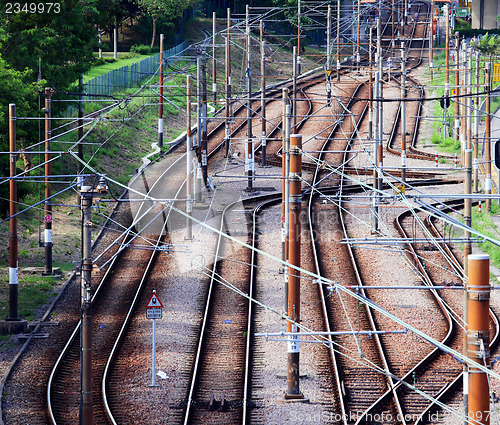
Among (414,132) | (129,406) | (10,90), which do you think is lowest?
(129,406)

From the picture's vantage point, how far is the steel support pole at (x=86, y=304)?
13578mm

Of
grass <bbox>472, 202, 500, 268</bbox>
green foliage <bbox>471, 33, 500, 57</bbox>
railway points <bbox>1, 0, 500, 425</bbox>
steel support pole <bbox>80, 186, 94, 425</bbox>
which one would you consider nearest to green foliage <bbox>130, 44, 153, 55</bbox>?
green foliage <bbox>471, 33, 500, 57</bbox>

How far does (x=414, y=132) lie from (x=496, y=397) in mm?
32384

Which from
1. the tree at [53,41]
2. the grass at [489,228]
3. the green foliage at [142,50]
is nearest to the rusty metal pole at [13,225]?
the tree at [53,41]

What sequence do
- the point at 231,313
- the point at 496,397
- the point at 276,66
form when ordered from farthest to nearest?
1. the point at 276,66
2. the point at 231,313
3. the point at 496,397

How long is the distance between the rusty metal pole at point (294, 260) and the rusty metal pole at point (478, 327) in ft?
23.9

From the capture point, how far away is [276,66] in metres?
67.3

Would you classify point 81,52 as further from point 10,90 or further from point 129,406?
point 129,406

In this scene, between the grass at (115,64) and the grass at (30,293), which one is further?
the grass at (115,64)

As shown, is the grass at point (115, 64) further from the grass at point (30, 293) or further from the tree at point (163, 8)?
the grass at point (30, 293)

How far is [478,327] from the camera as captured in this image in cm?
850

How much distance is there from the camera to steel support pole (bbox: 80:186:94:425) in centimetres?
1358

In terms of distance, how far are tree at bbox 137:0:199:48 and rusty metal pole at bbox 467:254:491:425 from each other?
199 feet

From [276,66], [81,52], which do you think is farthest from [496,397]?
[276,66]
